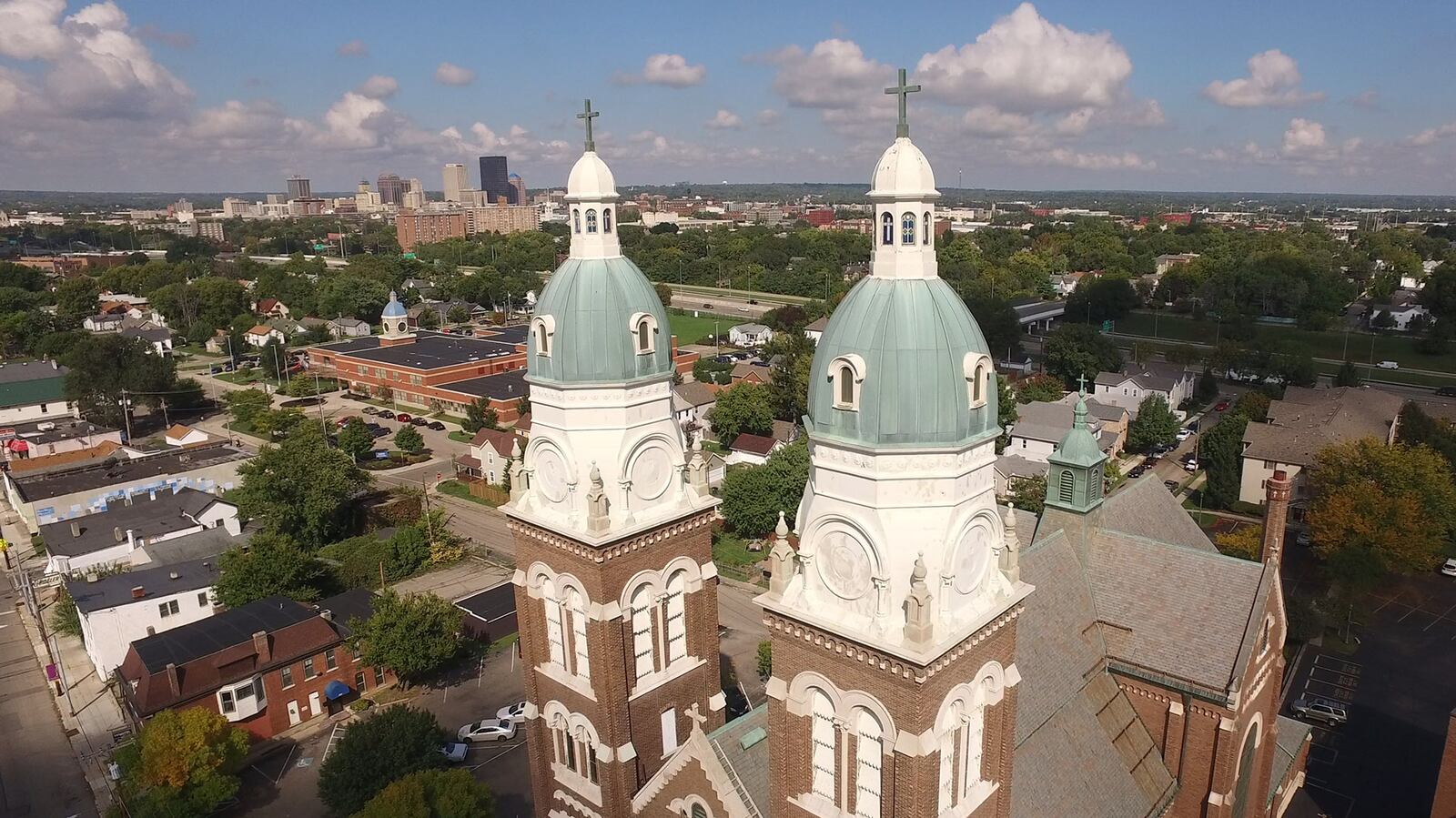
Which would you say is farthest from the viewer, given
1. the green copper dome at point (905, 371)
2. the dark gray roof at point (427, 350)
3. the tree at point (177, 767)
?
the dark gray roof at point (427, 350)

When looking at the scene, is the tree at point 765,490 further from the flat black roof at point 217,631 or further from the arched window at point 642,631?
the arched window at point 642,631

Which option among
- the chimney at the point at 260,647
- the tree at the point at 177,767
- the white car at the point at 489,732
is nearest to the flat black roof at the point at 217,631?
the chimney at the point at 260,647

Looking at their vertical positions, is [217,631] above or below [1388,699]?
above

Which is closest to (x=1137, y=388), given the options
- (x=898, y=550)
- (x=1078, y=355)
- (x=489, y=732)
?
(x=1078, y=355)

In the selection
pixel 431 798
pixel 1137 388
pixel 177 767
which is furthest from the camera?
pixel 1137 388

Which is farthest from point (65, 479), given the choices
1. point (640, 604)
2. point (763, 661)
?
point (640, 604)

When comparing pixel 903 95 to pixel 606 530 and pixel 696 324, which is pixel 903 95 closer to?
pixel 606 530

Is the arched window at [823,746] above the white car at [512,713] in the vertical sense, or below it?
above

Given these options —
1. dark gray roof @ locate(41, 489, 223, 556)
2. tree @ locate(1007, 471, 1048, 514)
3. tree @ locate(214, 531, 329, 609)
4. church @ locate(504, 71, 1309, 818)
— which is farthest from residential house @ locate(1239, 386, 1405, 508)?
dark gray roof @ locate(41, 489, 223, 556)
